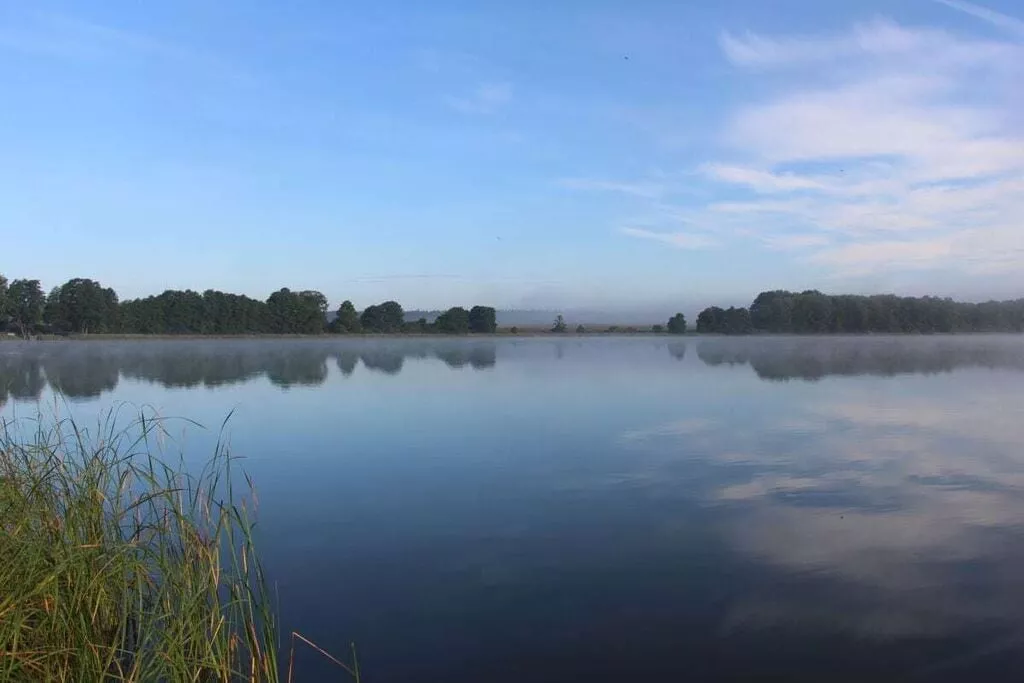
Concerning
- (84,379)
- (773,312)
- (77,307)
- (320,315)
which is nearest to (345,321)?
(320,315)

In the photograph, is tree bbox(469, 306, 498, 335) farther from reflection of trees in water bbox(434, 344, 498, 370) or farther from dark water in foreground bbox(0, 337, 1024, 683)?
dark water in foreground bbox(0, 337, 1024, 683)

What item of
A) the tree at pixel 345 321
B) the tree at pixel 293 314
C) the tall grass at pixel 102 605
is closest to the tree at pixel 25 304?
the tree at pixel 293 314

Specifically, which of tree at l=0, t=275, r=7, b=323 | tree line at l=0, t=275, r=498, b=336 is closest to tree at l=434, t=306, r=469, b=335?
tree line at l=0, t=275, r=498, b=336

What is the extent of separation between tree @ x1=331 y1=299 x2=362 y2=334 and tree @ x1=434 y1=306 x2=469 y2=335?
13804mm

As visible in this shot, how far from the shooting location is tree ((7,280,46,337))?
262 feet

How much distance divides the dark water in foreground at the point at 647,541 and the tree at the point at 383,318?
104012 millimetres

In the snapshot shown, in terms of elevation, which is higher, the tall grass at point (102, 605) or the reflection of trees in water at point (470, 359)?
the tall grass at point (102, 605)

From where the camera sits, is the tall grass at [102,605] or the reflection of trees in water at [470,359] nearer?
the tall grass at [102,605]

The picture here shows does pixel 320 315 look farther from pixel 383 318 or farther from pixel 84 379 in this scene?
pixel 84 379

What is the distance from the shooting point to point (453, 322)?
4808 inches

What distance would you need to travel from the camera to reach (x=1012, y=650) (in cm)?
487

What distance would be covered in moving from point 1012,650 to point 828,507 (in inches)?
131

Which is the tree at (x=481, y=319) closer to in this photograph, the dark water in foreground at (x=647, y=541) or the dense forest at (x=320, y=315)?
the dense forest at (x=320, y=315)

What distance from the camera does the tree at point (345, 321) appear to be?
11425 cm
